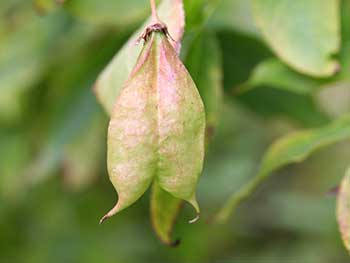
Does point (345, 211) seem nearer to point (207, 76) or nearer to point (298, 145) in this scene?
point (298, 145)

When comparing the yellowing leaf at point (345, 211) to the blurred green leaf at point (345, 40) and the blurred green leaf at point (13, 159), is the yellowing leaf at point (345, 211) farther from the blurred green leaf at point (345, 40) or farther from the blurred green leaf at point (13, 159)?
the blurred green leaf at point (13, 159)

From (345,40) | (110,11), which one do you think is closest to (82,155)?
(110,11)

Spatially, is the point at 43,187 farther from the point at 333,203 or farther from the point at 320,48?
the point at 320,48

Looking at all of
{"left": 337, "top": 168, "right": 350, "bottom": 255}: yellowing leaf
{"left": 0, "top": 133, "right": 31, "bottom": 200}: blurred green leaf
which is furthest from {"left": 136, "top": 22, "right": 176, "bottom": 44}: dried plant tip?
{"left": 0, "top": 133, "right": 31, "bottom": 200}: blurred green leaf

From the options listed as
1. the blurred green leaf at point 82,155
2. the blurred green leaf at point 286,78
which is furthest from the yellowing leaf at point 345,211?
the blurred green leaf at point 82,155

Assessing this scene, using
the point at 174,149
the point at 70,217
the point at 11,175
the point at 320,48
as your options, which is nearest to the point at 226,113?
the point at 70,217

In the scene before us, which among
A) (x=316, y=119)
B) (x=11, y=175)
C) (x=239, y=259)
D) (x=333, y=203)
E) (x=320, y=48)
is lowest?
(x=239, y=259)
